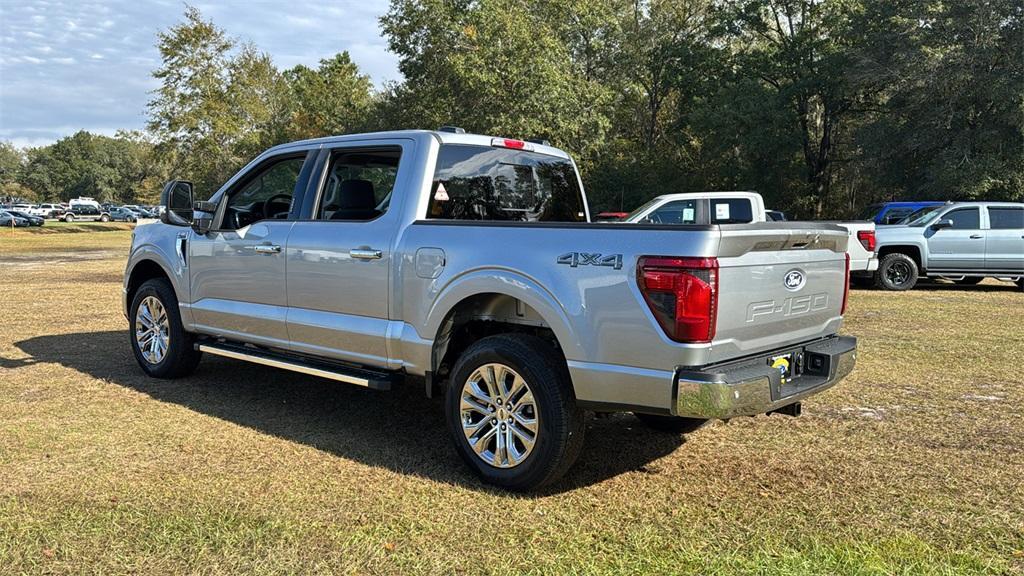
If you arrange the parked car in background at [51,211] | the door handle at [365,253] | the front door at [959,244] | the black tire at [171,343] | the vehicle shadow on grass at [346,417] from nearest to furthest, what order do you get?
the vehicle shadow on grass at [346,417], the door handle at [365,253], the black tire at [171,343], the front door at [959,244], the parked car in background at [51,211]

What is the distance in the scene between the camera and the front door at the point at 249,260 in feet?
17.8

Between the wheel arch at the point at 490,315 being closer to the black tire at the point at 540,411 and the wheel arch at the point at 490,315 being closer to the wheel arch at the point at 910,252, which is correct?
the black tire at the point at 540,411

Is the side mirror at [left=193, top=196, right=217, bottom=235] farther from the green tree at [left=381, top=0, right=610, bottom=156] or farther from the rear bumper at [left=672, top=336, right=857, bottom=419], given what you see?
the green tree at [left=381, top=0, right=610, bottom=156]

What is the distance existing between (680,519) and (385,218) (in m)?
2.44

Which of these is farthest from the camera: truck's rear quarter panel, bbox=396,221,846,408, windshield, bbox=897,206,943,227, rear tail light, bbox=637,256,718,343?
windshield, bbox=897,206,943,227

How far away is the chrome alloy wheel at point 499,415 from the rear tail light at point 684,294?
0.86 m

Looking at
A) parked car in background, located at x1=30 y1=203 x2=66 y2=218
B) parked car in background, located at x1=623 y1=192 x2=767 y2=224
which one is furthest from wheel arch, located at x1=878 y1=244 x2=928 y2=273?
parked car in background, located at x1=30 y1=203 x2=66 y2=218

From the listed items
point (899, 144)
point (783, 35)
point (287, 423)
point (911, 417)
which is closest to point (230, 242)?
point (287, 423)

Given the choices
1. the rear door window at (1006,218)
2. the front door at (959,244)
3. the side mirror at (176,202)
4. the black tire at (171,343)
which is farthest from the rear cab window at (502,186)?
the rear door window at (1006,218)

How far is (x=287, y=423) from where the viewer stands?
5.38m

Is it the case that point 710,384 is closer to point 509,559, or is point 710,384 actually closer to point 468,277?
point 509,559

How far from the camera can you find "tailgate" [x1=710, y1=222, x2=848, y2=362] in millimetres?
3629

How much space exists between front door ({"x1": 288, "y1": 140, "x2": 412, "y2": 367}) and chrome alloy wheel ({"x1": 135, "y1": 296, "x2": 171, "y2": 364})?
1.82 meters

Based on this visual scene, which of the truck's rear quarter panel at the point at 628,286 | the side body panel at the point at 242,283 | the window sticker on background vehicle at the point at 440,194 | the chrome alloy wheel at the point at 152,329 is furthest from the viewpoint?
the chrome alloy wheel at the point at 152,329
